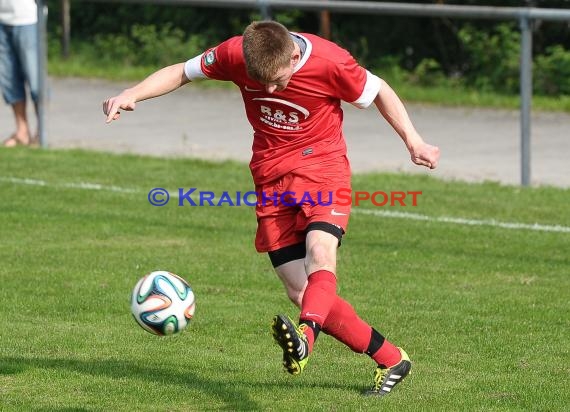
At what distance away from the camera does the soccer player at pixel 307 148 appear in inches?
280

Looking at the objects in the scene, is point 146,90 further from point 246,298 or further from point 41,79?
point 41,79

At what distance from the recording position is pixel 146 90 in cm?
735

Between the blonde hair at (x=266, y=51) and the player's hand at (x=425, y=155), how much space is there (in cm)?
78

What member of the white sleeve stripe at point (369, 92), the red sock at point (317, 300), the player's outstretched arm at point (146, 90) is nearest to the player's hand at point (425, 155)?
the white sleeve stripe at point (369, 92)

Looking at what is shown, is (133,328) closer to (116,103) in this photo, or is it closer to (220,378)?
(220,378)

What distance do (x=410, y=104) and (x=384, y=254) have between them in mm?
9184

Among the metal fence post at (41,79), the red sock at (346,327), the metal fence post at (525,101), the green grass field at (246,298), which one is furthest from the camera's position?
the metal fence post at (41,79)

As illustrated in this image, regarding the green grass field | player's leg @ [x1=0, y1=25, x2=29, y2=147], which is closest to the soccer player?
the green grass field

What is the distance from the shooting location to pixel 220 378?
24.7 ft

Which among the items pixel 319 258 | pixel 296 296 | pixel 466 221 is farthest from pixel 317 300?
pixel 466 221

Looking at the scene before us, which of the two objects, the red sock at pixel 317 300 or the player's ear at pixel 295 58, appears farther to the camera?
the player's ear at pixel 295 58

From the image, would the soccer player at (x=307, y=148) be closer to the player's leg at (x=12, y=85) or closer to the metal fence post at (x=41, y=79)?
the metal fence post at (x=41, y=79)

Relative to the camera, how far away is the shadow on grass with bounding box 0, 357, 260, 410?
7232 millimetres

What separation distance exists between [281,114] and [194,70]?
519 mm
